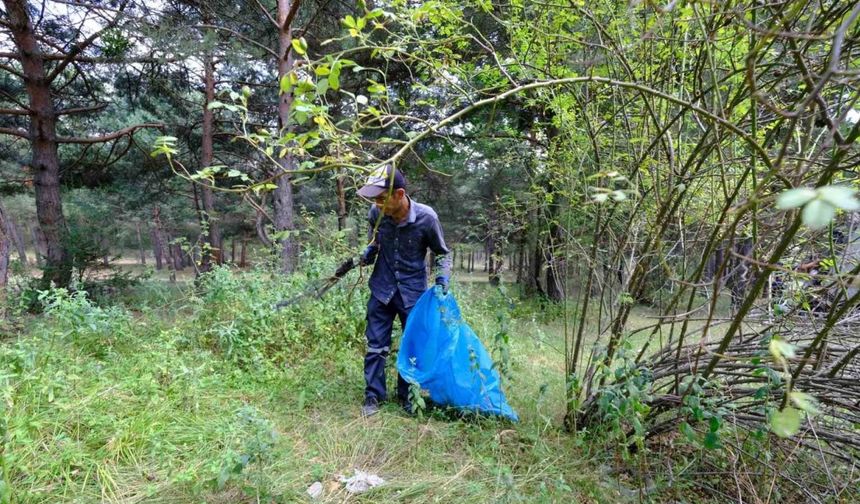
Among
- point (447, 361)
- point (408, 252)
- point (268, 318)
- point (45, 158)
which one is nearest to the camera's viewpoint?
point (447, 361)

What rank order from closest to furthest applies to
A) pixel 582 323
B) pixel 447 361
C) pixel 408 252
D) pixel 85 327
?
pixel 582 323 < pixel 447 361 < pixel 408 252 < pixel 85 327

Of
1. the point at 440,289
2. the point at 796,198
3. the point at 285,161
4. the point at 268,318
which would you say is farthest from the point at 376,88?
the point at 285,161

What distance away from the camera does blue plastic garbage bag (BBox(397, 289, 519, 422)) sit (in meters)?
2.63

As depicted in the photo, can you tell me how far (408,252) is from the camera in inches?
116

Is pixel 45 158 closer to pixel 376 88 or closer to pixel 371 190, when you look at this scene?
pixel 371 190

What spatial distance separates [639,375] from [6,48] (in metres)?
10.8

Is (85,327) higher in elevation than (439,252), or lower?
lower

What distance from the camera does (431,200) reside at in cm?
1349

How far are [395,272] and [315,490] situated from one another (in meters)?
1.43

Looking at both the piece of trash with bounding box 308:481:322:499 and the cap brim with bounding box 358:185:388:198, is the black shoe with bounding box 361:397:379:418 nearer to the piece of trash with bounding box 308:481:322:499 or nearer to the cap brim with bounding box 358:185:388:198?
the piece of trash with bounding box 308:481:322:499

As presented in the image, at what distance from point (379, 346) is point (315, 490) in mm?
1094

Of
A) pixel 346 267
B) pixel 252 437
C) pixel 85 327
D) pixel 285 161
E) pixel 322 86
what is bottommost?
pixel 252 437

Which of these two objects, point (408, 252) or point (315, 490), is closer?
point (315, 490)

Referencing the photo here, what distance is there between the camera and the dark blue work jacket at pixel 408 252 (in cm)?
290
